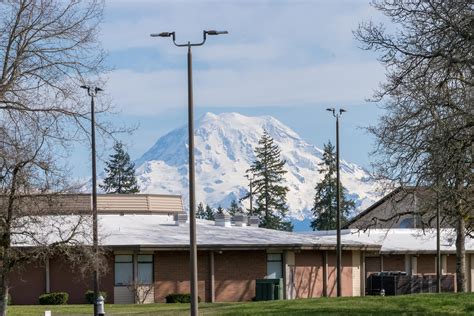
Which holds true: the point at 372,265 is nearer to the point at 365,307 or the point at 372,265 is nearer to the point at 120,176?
the point at 365,307

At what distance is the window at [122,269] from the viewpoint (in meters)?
53.2

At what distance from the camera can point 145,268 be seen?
5344cm

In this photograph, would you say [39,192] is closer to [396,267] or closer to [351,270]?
[351,270]

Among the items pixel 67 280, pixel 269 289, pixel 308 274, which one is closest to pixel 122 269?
pixel 67 280

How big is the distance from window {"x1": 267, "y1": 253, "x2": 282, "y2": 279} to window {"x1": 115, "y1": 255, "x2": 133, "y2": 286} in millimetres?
7174

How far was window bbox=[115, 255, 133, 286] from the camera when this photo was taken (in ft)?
174

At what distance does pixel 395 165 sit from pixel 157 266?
2518cm

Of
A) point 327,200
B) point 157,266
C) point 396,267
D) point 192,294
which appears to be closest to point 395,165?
point 192,294

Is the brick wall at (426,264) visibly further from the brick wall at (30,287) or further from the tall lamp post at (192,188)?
the tall lamp post at (192,188)

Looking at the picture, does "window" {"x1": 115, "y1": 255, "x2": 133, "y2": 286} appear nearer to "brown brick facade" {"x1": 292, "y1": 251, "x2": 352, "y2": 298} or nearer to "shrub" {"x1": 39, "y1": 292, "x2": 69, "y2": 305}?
"shrub" {"x1": 39, "y1": 292, "x2": 69, "y2": 305}

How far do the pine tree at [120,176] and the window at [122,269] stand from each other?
74612 mm

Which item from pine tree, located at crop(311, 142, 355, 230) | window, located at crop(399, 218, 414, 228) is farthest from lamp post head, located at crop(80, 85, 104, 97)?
pine tree, located at crop(311, 142, 355, 230)

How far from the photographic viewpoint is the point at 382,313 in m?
31.2

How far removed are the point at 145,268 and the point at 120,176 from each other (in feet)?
253
